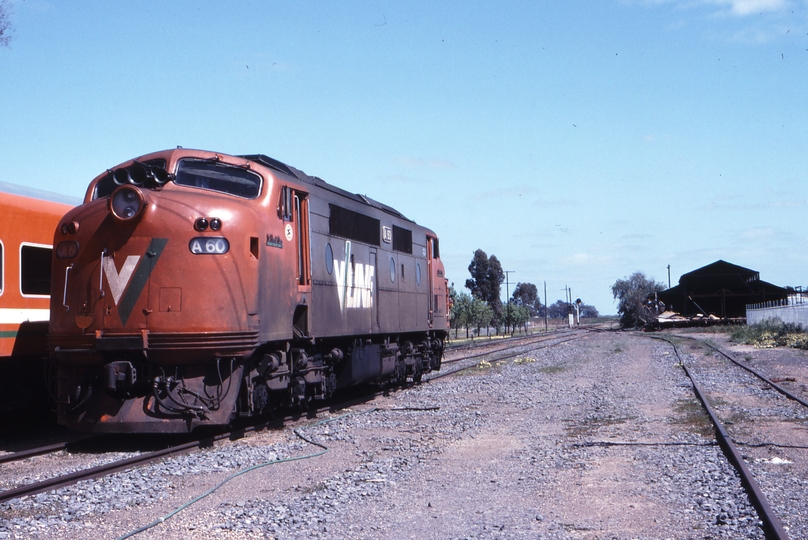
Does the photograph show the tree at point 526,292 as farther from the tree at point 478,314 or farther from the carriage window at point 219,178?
the carriage window at point 219,178

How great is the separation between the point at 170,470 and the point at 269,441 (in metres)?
2.14

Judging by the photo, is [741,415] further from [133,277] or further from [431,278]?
[133,277]

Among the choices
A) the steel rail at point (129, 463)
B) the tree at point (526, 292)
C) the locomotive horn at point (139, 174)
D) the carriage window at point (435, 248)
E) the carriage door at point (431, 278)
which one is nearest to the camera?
the steel rail at point (129, 463)

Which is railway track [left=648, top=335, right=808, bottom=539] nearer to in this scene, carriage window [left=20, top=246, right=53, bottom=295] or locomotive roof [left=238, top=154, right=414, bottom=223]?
locomotive roof [left=238, top=154, right=414, bottom=223]

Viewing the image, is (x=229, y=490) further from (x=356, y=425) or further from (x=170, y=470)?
(x=356, y=425)

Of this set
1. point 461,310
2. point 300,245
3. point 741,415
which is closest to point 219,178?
point 300,245

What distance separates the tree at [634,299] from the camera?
283ft

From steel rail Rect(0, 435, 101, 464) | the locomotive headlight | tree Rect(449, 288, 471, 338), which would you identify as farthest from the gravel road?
tree Rect(449, 288, 471, 338)

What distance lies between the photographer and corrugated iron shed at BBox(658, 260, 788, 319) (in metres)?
68.7

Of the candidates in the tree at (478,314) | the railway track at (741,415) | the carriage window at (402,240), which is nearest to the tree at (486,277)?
the tree at (478,314)

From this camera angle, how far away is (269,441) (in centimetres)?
1036

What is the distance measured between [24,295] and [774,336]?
123ft

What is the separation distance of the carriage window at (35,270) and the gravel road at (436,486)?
3.41 m

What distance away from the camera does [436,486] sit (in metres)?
7.74
